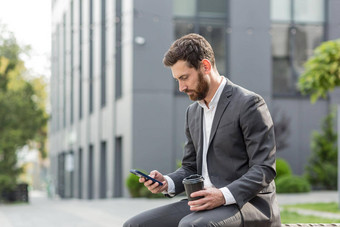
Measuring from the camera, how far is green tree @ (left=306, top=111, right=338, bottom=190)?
19016 mm

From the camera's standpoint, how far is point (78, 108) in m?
33.0

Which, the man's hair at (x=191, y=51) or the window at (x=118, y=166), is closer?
the man's hair at (x=191, y=51)

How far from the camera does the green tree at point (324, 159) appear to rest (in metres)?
19.0

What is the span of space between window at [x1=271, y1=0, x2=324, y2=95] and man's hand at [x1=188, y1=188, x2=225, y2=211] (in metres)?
18.0

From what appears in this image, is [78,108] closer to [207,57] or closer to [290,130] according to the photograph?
[290,130]

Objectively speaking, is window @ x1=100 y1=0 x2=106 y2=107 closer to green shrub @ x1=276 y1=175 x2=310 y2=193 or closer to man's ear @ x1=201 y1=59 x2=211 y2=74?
green shrub @ x1=276 y1=175 x2=310 y2=193

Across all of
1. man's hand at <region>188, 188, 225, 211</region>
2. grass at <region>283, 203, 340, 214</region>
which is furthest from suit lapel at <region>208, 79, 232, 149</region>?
grass at <region>283, 203, 340, 214</region>

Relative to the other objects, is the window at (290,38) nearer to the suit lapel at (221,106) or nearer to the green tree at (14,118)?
the green tree at (14,118)

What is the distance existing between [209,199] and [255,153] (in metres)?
0.34

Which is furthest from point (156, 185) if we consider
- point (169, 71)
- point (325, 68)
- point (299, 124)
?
point (299, 124)

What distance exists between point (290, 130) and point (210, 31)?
422cm

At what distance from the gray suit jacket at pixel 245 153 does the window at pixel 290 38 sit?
58.1 ft

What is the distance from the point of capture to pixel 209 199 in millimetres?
3170

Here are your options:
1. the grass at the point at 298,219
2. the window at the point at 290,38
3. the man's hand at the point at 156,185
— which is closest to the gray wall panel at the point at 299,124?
the window at the point at 290,38
